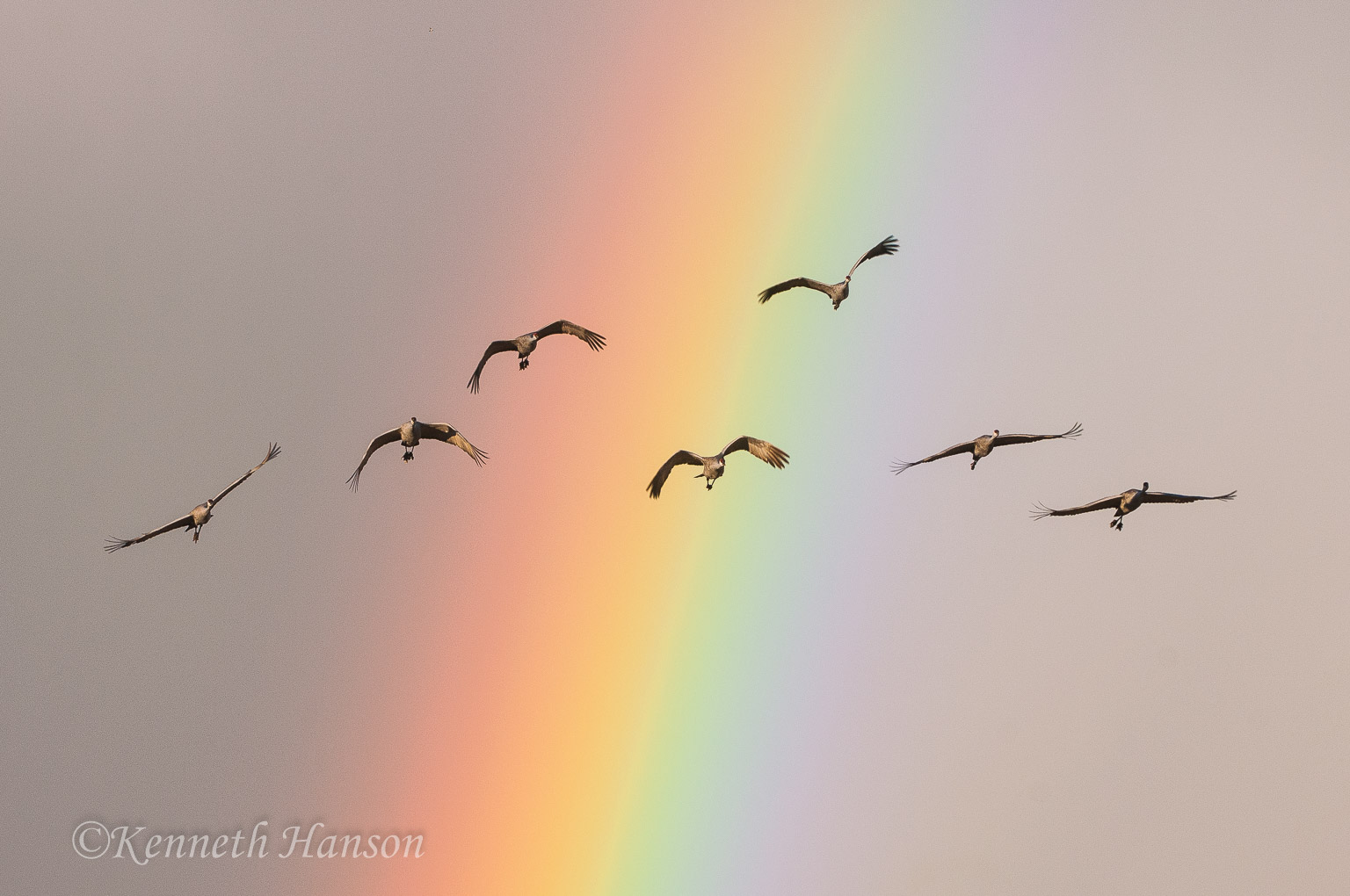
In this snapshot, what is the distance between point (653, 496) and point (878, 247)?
17369mm

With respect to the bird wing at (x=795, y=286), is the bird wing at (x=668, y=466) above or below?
below

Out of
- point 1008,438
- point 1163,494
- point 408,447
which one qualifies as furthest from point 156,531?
point 1163,494

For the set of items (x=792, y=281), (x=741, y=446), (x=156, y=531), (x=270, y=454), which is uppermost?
(x=792, y=281)

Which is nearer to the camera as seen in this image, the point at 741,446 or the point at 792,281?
the point at 741,446

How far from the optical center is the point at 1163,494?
44.5m

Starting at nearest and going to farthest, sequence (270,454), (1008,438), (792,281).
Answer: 1. (270,454)
2. (1008,438)
3. (792,281)

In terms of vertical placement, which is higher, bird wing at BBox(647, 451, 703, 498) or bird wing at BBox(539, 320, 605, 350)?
bird wing at BBox(539, 320, 605, 350)

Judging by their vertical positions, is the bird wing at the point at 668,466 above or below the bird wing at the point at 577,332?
below

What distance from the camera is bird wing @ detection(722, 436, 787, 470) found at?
43438 millimetres

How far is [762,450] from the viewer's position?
4441 centimetres

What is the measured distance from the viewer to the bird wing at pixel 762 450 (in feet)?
143

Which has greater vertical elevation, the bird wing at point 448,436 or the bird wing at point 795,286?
the bird wing at point 795,286

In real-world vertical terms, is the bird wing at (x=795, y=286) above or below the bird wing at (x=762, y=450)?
above

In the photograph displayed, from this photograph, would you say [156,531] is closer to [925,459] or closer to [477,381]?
[477,381]
